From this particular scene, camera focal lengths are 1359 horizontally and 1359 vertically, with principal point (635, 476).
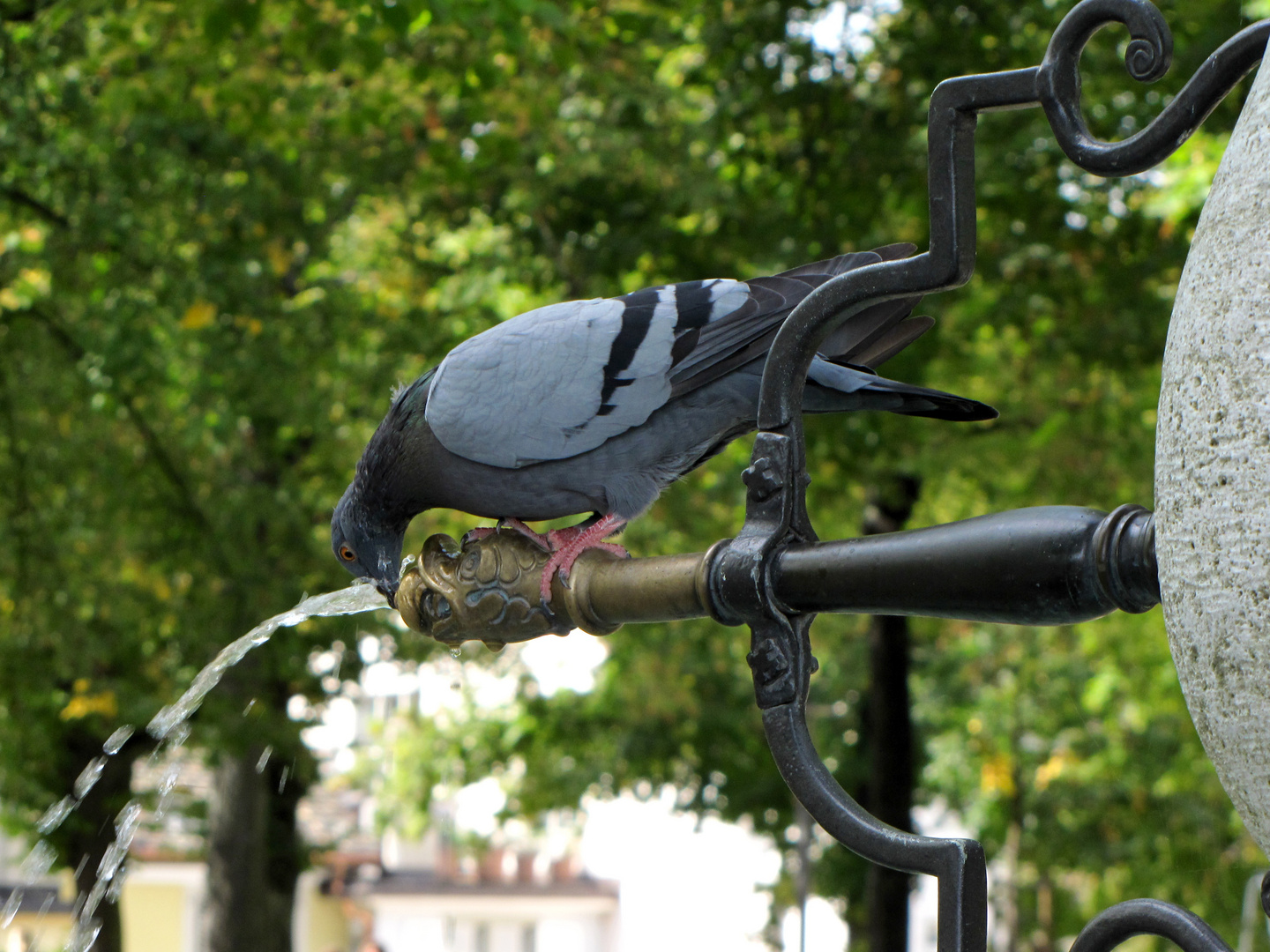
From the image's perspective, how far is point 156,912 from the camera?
869 inches

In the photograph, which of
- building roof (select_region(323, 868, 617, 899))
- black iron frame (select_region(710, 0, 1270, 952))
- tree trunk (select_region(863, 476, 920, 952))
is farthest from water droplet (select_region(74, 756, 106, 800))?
building roof (select_region(323, 868, 617, 899))

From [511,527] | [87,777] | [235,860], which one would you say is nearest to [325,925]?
[235,860]

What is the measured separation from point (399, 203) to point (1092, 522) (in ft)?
28.6

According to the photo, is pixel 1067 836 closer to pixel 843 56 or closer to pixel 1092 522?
pixel 843 56

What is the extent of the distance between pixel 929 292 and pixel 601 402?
0.79 metres

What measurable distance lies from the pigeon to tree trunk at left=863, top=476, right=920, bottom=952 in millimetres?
Answer: 7803

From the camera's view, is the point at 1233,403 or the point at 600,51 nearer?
the point at 1233,403

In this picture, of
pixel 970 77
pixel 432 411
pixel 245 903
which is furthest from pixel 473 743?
pixel 970 77

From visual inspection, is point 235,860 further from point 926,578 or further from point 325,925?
point 325,925

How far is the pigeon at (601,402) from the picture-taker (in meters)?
2.11

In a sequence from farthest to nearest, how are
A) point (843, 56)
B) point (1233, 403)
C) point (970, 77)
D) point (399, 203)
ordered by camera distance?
point (399, 203)
point (843, 56)
point (970, 77)
point (1233, 403)

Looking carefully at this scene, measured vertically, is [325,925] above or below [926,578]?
below

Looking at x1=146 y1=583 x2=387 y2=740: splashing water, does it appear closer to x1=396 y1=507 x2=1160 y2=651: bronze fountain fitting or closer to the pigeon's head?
the pigeon's head

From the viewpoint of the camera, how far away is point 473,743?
13758 mm
